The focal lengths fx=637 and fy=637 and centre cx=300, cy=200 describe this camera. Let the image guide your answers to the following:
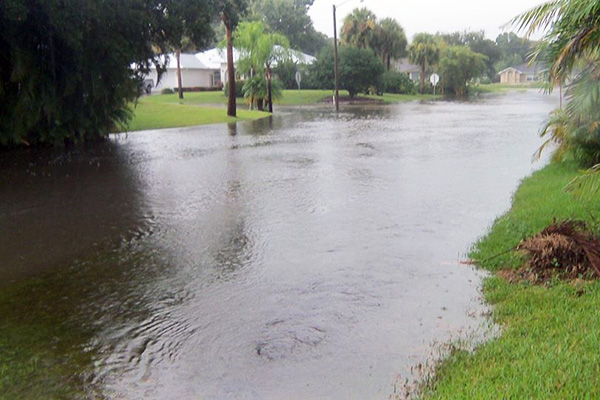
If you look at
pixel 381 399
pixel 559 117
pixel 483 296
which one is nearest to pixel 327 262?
pixel 483 296

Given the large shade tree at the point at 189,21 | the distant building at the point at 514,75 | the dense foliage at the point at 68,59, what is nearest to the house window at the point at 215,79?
the large shade tree at the point at 189,21

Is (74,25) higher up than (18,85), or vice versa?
(74,25)

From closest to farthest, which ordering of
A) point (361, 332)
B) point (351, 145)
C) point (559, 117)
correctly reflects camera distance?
point (361, 332) < point (559, 117) < point (351, 145)

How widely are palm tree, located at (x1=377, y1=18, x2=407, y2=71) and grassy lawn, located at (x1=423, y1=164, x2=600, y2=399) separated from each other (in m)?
65.5

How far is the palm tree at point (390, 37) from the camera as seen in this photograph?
2741 inches

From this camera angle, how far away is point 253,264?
7.57 m

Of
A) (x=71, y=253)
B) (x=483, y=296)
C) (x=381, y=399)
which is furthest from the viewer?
(x=71, y=253)

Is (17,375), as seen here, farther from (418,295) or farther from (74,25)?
(74,25)

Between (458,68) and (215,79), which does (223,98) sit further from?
(458,68)

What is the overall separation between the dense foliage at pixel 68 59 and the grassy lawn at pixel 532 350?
12117 mm

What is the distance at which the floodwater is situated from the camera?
4941mm

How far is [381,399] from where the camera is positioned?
4312mm

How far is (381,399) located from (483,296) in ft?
7.29

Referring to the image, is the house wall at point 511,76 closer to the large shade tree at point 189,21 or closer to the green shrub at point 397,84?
the green shrub at point 397,84
